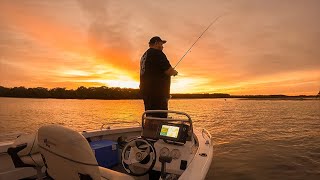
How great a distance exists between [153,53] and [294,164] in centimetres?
879

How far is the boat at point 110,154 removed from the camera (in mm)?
2416

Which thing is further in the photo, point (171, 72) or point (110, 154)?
point (110, 154)

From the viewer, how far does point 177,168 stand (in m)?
4.05

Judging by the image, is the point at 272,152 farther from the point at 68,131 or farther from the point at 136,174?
the point at 68,131

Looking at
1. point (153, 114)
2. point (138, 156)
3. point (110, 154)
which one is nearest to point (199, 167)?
point (138, 156)

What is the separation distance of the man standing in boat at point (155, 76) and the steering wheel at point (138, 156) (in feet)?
3.18

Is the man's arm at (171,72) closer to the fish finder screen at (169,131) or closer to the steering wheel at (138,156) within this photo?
the fish finder screen at (169,131)

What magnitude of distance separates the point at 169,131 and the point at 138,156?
63 centimetres

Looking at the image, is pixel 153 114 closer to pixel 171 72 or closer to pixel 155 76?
pixel 155 76

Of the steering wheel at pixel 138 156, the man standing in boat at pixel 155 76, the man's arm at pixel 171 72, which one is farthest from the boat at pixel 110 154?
the man's arm at pixel 171 72

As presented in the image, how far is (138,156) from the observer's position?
4.17 metres

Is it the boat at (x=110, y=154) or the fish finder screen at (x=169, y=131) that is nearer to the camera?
the boat at (x=110, y=154)

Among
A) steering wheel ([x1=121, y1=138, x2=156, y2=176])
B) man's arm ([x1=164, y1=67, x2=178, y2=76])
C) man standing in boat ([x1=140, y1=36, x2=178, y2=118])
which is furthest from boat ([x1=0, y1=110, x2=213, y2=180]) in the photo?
man's arm ([x1=164, y1=67, x2=178, y2=76])

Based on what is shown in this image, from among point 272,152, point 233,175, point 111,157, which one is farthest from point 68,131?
point 272,152
